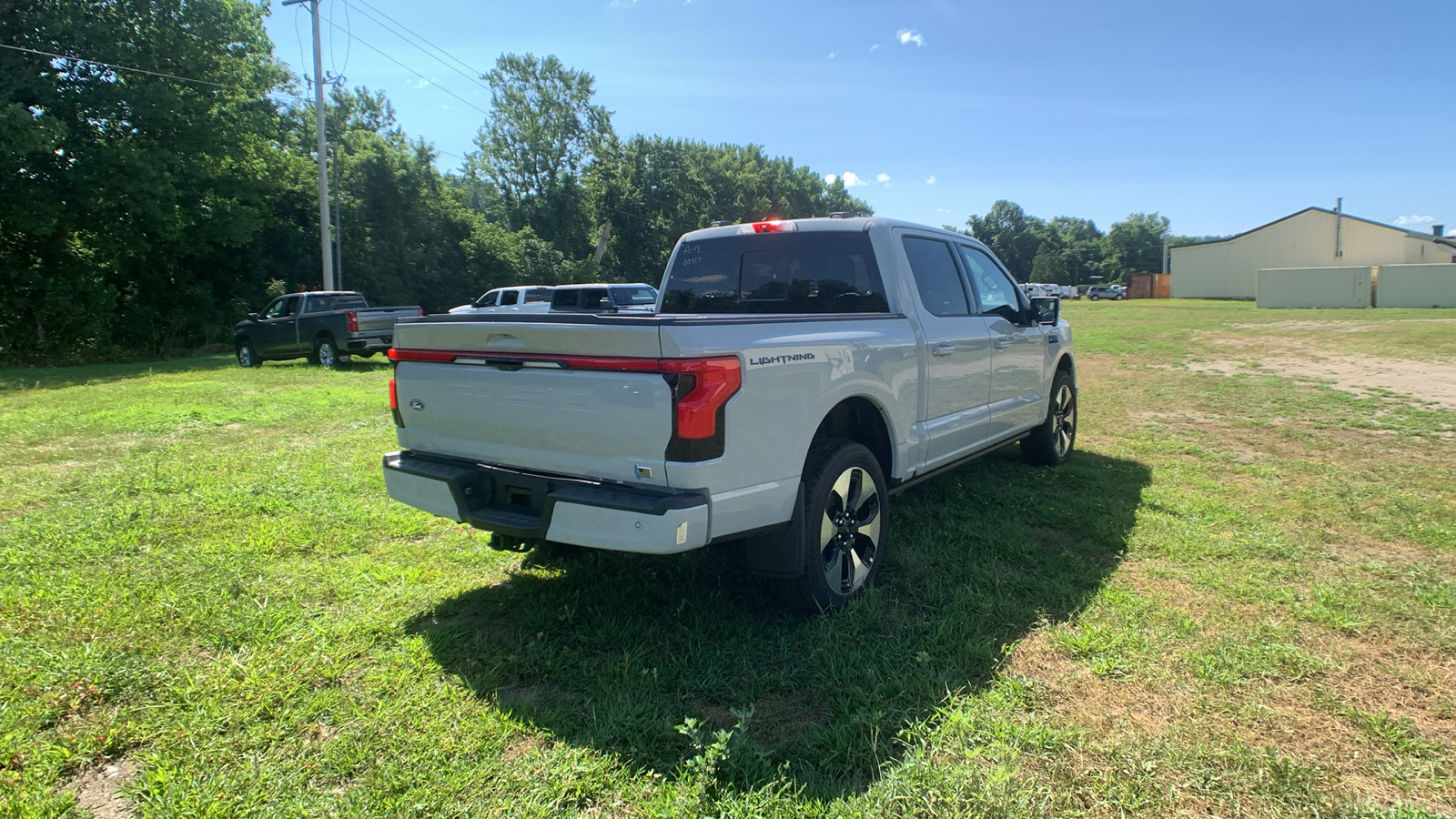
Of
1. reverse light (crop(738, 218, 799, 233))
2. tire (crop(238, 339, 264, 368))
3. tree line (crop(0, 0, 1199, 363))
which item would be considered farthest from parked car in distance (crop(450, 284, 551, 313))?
reverse light (crop(738, 218, 799, 233))

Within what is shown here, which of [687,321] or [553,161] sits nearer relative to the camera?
[687,321]

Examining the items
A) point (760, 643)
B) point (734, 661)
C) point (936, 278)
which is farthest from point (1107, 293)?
point (734, 661)

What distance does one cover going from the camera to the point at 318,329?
16.7 metres

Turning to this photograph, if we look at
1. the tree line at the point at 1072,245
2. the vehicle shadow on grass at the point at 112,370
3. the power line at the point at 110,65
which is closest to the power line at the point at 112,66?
the power line at the point at 110,65

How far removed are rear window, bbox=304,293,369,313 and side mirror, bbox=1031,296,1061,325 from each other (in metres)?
15.3

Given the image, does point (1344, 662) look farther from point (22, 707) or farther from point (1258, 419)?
point (1258, 419)

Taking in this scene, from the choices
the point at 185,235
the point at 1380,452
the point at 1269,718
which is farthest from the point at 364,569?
the point at 185,235

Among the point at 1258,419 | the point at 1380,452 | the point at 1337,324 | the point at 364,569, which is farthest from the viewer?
the point at 1337,324

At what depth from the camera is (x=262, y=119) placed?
23.1 m

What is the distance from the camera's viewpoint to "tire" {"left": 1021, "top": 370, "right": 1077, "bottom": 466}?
662 centimetres

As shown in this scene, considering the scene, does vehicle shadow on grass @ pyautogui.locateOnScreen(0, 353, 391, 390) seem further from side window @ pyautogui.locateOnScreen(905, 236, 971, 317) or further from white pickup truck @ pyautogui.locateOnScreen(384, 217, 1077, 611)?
side window @ pyautogui.locateOnScreen(905, 236, 971, 317)

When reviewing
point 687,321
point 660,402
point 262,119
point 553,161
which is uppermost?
point 553,161

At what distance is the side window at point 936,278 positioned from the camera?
4840 millimetres

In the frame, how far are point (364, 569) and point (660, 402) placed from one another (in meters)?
2.45
